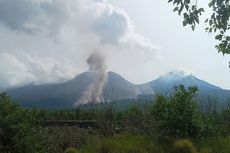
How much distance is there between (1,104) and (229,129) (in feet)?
24.9

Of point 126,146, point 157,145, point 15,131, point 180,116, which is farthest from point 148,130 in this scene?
point 15,131

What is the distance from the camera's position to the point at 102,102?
17.0 m

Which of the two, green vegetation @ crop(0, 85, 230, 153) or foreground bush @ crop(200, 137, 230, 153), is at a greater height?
green vegetation @ crop(0, 85, 230, 153)

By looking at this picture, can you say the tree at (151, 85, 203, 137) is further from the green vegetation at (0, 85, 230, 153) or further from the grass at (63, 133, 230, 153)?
the grass at (63, 133, 230, 153)

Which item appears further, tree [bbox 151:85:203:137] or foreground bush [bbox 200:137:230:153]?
tree [bbox 151:85:203:137]

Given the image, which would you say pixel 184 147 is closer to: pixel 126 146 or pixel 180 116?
pixel 126 146

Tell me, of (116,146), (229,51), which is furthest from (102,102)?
(229,51)

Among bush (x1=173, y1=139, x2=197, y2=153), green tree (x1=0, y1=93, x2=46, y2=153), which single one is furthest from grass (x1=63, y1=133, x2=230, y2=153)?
green tree (x1=0, y1=93, x2=46, y2=153)

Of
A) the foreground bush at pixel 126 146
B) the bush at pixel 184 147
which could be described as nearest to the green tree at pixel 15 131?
the foreground bush at pixel 126 146

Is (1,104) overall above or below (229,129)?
above

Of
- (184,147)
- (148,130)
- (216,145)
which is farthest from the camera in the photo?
(148,130)

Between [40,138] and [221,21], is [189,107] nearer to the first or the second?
[40,138]

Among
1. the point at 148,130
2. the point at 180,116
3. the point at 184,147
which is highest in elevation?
the point at 180,116

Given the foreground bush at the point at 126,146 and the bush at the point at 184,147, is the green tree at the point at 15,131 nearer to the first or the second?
the foreground bush at the point at 126,146
